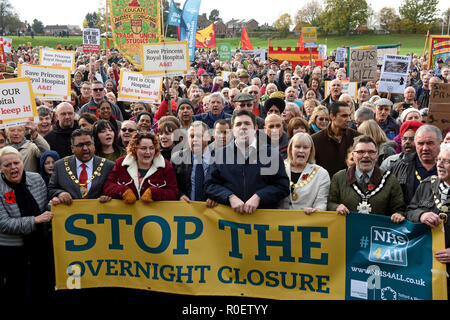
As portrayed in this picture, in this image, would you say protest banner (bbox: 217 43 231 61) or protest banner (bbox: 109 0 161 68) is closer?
protest banner (bbox: 109 0 161 68)

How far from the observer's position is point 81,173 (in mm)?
4691

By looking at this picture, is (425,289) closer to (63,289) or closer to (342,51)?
(63,289)

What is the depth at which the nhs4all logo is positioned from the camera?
13.0ft

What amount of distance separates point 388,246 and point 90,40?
1430 cm

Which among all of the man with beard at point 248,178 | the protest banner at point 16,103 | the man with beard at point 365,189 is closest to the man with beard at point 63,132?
the protest banner at point 16,103

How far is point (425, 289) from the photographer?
151 inches

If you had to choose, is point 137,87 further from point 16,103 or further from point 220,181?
point 220,181

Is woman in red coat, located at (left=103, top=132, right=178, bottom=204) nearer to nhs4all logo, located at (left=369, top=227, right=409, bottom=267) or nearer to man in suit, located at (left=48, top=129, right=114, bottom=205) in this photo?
man in suit, located at (left=48, top=129, right=114, bottom=205)

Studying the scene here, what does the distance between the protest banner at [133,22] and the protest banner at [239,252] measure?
6.86 metres

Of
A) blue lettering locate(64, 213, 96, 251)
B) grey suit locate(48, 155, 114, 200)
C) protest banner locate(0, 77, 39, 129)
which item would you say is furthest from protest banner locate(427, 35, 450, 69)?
blue lettering locate(64, 213, 96, 251)

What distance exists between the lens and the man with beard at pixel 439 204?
3.77m

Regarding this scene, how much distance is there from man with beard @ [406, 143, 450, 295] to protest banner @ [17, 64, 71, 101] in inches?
254
